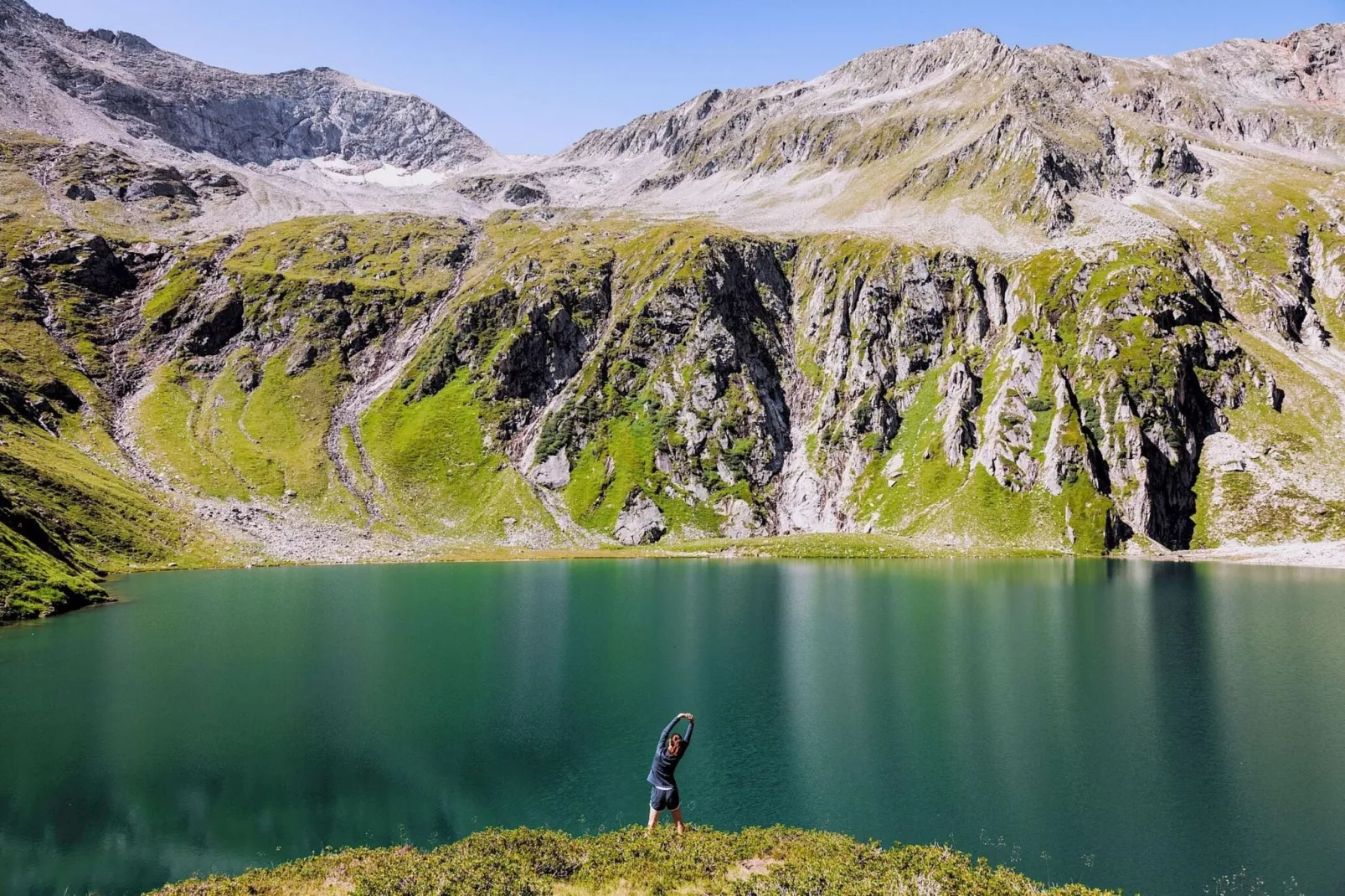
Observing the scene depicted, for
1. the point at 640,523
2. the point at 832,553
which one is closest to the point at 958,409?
the point at 832,553

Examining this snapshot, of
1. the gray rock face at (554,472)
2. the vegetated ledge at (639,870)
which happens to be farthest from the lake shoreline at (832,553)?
the vegetated ledge at (639,870)

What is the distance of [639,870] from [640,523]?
145 m

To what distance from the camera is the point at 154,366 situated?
625 feet

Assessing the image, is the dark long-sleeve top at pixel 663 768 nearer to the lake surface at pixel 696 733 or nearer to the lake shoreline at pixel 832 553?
the lake surface at pixel 696 733

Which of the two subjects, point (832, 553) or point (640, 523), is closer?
point (832, 553)

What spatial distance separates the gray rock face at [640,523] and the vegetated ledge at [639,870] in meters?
138

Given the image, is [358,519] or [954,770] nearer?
[954,770]

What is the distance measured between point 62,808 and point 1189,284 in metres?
229

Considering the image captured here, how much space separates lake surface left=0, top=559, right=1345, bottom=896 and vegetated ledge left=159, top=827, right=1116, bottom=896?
15.9 feet

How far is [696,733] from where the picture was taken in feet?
131

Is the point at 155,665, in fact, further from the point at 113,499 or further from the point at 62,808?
the point at 113,499

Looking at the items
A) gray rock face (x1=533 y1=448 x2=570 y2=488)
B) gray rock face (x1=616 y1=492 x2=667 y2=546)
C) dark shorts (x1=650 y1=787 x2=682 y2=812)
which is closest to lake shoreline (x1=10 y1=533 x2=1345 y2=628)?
gray rock face (x1=616 y1=492 x2=667 y2=546)

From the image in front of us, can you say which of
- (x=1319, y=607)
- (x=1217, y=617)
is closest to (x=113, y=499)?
(x=1217, y=617)

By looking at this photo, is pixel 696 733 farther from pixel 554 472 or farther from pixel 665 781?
pixel 554 472
